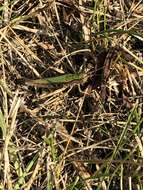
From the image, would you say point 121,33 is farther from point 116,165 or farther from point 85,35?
point 116,165

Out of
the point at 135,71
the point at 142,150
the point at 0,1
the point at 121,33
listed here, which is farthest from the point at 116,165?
the point at 0,1

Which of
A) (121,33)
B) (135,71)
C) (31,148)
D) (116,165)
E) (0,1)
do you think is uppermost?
(0,1)

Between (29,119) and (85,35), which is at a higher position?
(85,35)

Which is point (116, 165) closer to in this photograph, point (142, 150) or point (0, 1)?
point (142, 150)

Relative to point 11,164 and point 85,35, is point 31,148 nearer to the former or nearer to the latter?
point 11,164

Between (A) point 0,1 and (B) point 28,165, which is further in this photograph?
(A) point 0,1

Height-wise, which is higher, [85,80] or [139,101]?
[85,80]

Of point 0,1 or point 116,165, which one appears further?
point 0,1

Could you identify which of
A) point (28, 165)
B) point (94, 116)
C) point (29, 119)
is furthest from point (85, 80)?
point (28, 165)
